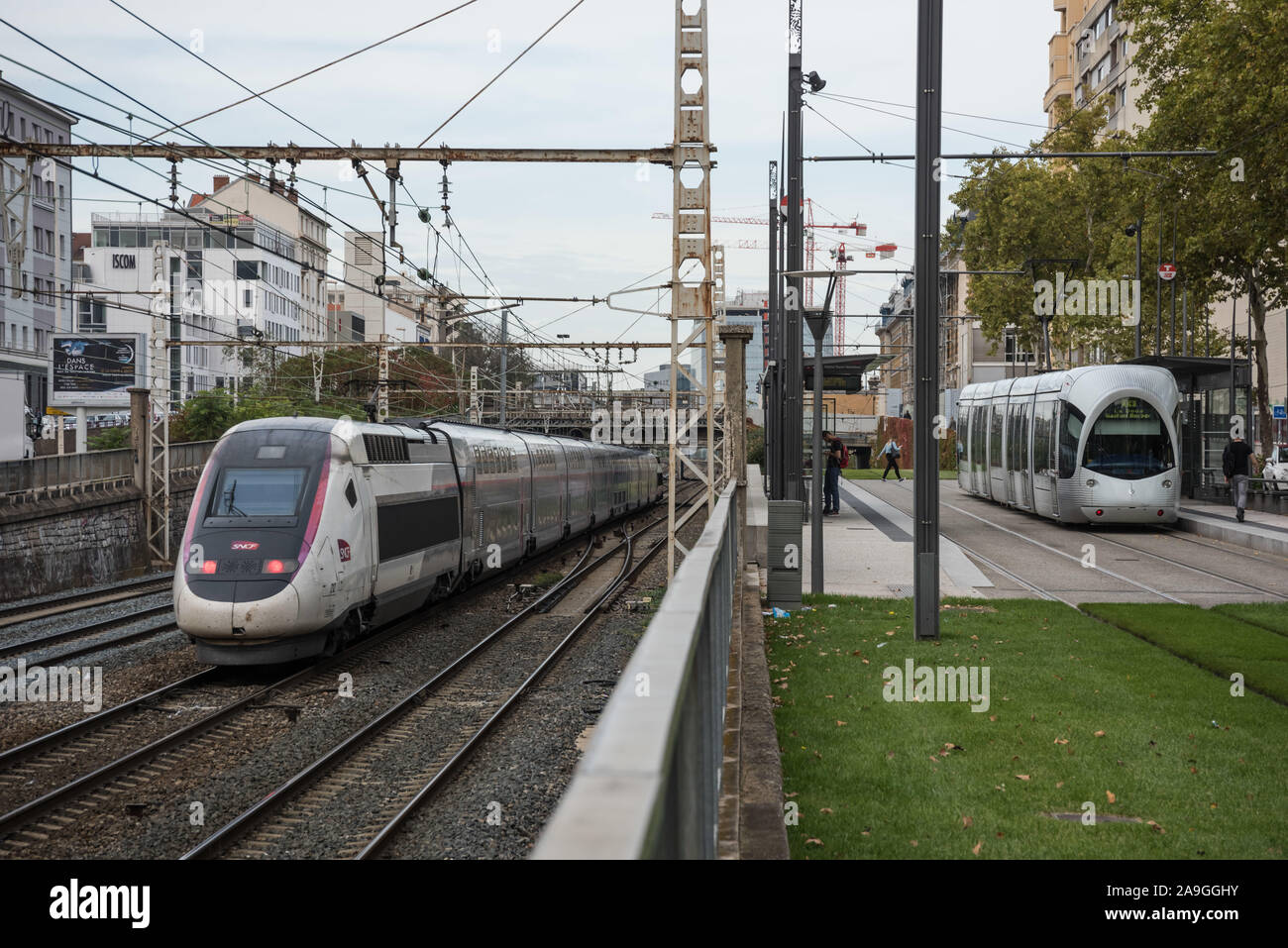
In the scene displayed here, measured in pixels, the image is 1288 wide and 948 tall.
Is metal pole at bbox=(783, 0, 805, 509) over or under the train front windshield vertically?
over

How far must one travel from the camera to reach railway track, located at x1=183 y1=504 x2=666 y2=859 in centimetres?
848

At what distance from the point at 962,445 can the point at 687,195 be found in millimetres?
23955

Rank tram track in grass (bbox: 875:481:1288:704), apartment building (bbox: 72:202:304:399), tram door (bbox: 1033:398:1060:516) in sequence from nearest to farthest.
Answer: tram track in grass (bbox: 875:481:1288:704) → tram door (bbox: 1033:398:1060:516) → apartment building (bbox: 72:202:304:399)

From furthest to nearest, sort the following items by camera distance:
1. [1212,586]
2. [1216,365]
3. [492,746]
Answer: [1216,365], [1212,586], [492,746]

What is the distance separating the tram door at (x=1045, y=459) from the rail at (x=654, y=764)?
25.7 metres

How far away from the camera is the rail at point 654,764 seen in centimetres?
207

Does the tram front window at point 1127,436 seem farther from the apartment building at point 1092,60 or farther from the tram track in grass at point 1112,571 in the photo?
the apartment building at point 1092,60

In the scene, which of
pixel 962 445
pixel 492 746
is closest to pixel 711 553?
pixel 492 746

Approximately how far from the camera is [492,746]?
11297mm

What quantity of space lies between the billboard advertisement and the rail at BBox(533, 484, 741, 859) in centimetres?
3716

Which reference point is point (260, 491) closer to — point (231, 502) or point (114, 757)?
point (231, 502)

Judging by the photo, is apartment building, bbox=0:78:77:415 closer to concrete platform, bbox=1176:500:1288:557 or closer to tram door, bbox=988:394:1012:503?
tram door, bbox=988:394:1012:503

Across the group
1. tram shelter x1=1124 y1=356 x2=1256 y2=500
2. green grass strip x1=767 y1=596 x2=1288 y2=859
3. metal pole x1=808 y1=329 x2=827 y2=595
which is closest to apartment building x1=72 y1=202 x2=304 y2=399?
tram shelter x1=1124 y1=356 x2=1256 y2=500
